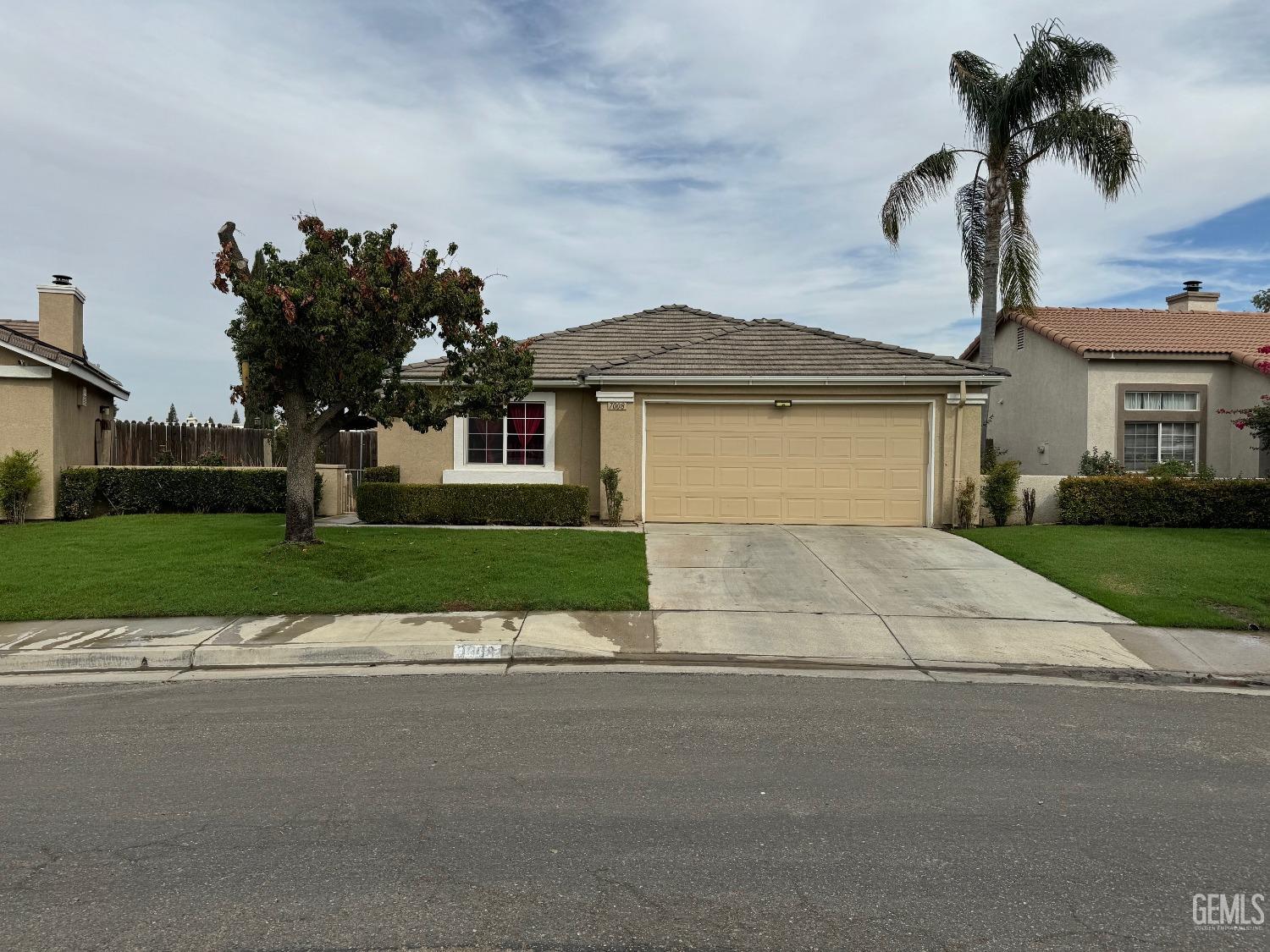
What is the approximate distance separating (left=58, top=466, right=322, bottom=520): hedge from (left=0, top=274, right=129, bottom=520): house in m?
0.66

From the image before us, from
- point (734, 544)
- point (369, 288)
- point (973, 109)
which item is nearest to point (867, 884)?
point (369, 288)

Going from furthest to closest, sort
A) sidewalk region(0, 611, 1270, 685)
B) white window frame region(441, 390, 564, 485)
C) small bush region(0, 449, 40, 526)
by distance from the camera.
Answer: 1. white window frame region(441, 390, 564, 485)
2. small bush region(0, 449, 40, 526)
3. sidewalk region(0, 611, 1270, 685)

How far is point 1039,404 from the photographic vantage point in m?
21.8

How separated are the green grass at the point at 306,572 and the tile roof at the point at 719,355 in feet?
13.4

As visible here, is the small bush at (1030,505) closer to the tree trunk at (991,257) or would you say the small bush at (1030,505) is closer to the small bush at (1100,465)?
the small bush at (1100,465)

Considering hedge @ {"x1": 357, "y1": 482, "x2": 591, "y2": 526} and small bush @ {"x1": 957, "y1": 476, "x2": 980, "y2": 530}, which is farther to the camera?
small bush @ {"x1": 957, "y1": 476, "x2": 980, "y2": 530}

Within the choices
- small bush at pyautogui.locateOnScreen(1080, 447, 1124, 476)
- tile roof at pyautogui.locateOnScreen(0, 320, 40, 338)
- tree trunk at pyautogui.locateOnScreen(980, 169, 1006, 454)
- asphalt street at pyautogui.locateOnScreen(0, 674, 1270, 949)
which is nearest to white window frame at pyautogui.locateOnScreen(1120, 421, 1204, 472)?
small bush at pyautogui.locateOnScreen(1080, 447, 1124, 476)

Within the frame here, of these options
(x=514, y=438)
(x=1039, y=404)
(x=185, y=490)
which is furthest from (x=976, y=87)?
(x=185, y=490)

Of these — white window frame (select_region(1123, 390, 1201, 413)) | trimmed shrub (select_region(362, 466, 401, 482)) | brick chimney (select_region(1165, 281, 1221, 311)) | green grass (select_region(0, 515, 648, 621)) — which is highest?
brick chimney (select_region(1165, 281, 1221, 311))

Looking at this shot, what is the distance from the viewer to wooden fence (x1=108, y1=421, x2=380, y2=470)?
1862cm

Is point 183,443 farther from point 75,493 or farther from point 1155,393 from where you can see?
point 1155,393

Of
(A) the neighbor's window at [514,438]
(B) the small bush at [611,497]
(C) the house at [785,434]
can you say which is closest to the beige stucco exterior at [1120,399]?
(C) the house at [785,434]

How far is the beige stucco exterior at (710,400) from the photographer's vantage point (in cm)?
1561

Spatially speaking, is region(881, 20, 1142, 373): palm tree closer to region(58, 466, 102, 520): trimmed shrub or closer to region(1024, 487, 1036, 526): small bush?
region(1024, 487, 1036, 526): small bush
